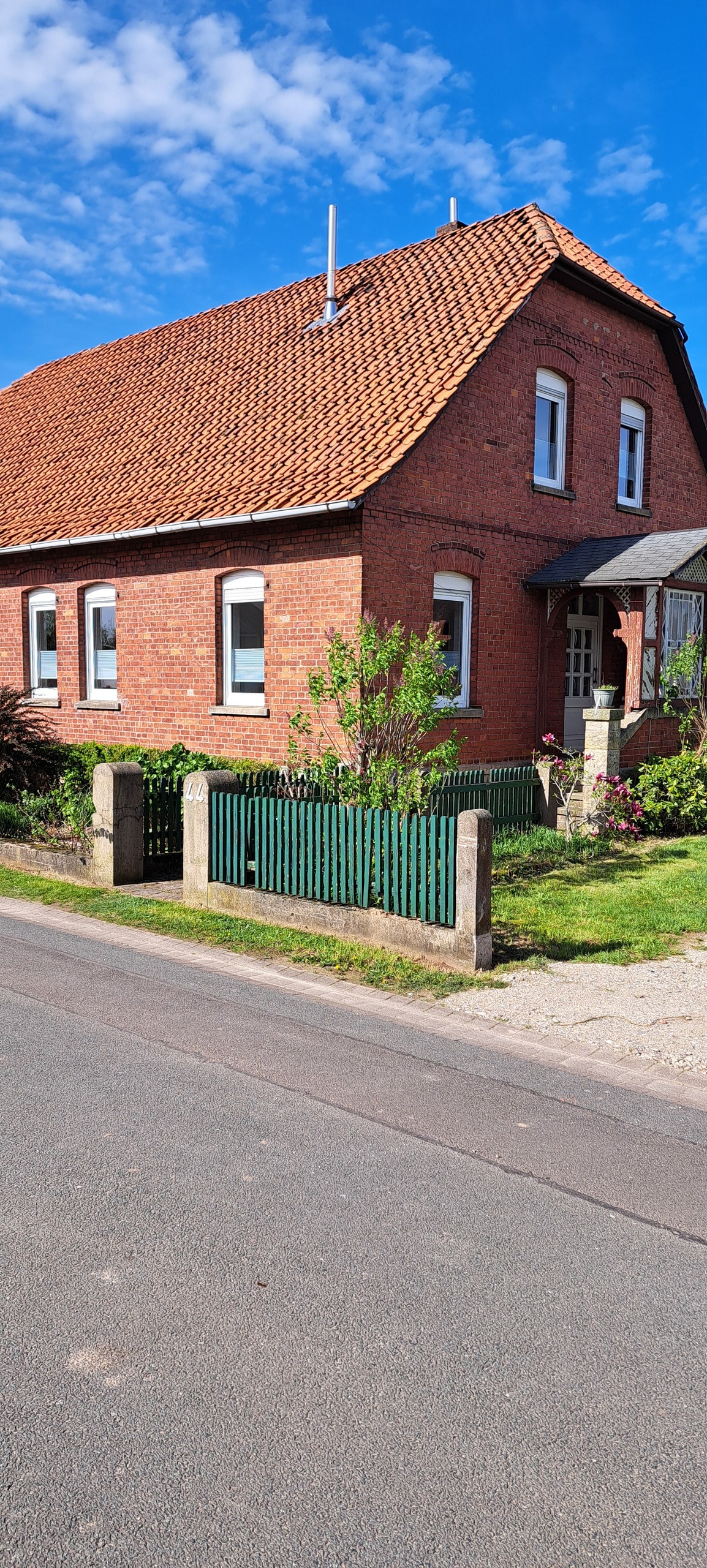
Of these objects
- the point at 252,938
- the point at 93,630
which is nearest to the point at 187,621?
the point at 93,630

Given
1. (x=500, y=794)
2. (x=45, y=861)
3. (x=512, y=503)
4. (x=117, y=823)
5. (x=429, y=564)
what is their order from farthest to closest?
1. (x=512, y=503)
2. (x=429, y=564)
3. (x=500, y=794)
4. (x=45, y=861)
5. (x=117, y=823)

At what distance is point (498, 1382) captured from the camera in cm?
320

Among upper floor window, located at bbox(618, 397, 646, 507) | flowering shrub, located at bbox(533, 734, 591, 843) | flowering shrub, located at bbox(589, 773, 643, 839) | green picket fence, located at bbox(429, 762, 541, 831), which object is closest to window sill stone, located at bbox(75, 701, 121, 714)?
green picket fence, located at bbox(429, 762, 541, 831)

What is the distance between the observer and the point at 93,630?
58.1 ft

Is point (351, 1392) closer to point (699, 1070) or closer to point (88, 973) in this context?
point (699, 1070)

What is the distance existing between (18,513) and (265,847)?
37.7 feet

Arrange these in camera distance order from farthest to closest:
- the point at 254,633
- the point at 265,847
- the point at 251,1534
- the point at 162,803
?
the point at 254,633 < the point at 162,803 < the point at 265,847 < the point at 251,1534

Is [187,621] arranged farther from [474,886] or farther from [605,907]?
[474,886]

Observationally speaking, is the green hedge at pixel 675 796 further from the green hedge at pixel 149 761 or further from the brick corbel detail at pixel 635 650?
the green hedge at pixel 149 761

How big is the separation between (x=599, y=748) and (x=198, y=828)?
5896mm

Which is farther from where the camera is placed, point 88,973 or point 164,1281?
point 88,973

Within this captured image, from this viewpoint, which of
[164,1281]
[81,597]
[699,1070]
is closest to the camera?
[164,1281]

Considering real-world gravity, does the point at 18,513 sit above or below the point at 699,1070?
above

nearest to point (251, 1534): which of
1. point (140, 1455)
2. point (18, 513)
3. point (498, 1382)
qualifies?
point (140, 1455)
